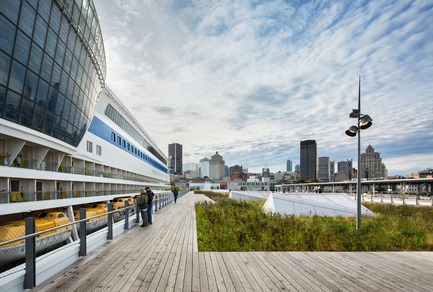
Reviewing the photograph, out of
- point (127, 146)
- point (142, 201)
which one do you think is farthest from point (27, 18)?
point (127, 146)

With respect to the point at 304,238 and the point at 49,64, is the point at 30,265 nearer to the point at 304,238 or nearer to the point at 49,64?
the point at 304,238

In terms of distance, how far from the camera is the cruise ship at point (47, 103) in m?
15.7

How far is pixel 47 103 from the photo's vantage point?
1997 cm

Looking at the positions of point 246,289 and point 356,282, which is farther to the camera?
point 356,282

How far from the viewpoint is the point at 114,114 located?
42.6 m

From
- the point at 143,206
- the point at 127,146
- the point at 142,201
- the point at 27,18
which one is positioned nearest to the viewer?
the point at 142,201

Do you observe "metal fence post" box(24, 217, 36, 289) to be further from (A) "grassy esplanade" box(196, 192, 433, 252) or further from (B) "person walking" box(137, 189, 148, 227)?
(B) "person walking" box(137, 189, 148, 227)

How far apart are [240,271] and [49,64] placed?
19548mm

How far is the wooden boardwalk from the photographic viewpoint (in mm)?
5406

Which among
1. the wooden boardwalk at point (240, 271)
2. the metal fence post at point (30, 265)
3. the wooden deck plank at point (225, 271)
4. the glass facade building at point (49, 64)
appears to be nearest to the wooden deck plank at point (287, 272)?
the wooden boardwalk at point (240, 271)

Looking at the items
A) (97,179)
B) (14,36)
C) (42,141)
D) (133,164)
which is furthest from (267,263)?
(133,164)

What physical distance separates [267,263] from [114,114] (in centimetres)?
4015

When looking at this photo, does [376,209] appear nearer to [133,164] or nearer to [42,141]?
[42,141]

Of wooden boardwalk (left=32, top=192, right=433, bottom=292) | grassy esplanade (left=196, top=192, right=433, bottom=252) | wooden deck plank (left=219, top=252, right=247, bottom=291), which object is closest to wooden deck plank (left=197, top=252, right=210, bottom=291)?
wooden boardwalk (left=32, top=192, right=433, bottom=292)
